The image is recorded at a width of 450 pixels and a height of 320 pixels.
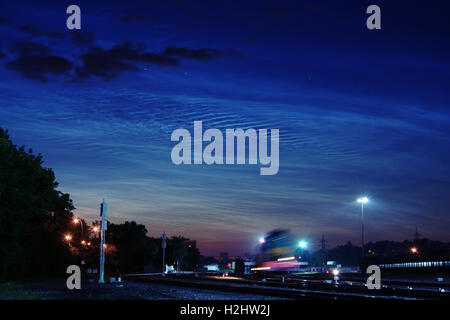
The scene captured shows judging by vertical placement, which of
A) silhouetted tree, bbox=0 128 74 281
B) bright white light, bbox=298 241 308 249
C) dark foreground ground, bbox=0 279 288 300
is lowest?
dark foreground ground, bbox=0 279 288 300

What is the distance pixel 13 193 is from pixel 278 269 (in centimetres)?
3677

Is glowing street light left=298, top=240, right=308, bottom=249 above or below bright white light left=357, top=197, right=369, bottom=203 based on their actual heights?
below

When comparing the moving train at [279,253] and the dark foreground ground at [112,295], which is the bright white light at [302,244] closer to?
the moving train at [279,253]

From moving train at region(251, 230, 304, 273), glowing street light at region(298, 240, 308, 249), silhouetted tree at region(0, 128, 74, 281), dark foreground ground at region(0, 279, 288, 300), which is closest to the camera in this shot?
dark foreground ground at region(0, 279, 288, 300)

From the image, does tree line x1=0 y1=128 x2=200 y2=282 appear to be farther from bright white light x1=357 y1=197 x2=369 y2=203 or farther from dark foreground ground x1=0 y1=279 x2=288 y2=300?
bright white light x1=357 y1=197 x2=369 y2=203

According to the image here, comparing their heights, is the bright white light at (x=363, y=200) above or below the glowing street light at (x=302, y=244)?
above

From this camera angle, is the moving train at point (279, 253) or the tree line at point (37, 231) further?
the moving train at point (279, 253)

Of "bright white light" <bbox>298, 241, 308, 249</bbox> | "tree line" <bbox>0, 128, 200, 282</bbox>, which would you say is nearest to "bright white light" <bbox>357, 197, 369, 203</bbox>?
"bright white light" <bbox>298, 241, 308, 249</bbox>

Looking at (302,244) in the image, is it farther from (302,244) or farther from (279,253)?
(279,253)

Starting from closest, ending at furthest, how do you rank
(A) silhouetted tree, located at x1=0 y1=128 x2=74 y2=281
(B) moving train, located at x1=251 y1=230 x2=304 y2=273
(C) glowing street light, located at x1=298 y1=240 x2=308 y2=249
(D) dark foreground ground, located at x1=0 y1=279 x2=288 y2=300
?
(D) dark foreground ground, located at x1=0 y1=279 x2=288 y2=300, (A) silhouetted tree, located at x1=0 y1=128 x2=74 y2=281, (B) moving train, located at x1=251 y1=230 x2=304 y2=273, (C) glowing street light, located at x1=298 y1=240 x2=308 y2=249

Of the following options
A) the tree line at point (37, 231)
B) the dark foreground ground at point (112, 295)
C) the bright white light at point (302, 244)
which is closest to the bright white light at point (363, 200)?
the bright white light at point (302, 244)

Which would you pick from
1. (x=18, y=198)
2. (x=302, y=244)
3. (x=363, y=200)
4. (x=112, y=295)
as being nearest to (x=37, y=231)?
(x=18, y=198)
